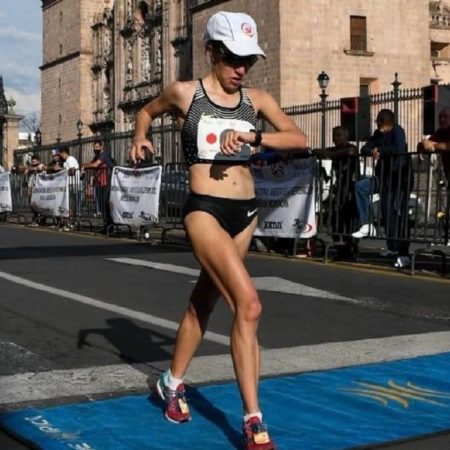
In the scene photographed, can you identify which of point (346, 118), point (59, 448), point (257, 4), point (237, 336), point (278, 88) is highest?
point (257, 4)

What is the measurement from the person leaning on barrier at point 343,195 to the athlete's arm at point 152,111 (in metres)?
7.91

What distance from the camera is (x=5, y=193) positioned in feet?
84.2

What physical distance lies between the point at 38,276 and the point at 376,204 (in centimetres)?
449

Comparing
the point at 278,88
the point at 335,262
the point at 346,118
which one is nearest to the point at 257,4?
the point at 278,88

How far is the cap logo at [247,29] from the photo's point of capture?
4.31 m

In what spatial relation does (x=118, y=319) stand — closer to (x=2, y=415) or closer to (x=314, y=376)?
(x=314, y=376)

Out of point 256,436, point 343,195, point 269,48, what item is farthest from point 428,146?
point 269,48

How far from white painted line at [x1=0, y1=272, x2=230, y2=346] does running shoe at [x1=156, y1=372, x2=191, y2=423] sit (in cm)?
206

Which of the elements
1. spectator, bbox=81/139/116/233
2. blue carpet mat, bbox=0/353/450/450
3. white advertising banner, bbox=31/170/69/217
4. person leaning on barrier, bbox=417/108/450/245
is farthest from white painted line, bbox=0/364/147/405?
white advertising banner, bbox=31/170/69/217

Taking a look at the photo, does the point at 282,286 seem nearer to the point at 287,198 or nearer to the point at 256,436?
the point at 287,198

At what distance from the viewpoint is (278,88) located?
137 ft

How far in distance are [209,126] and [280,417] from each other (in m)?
1.57

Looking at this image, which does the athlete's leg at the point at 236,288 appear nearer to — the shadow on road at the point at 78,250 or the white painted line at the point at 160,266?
the white painted line at the point at 160,266

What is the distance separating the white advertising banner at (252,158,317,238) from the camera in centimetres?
1291
